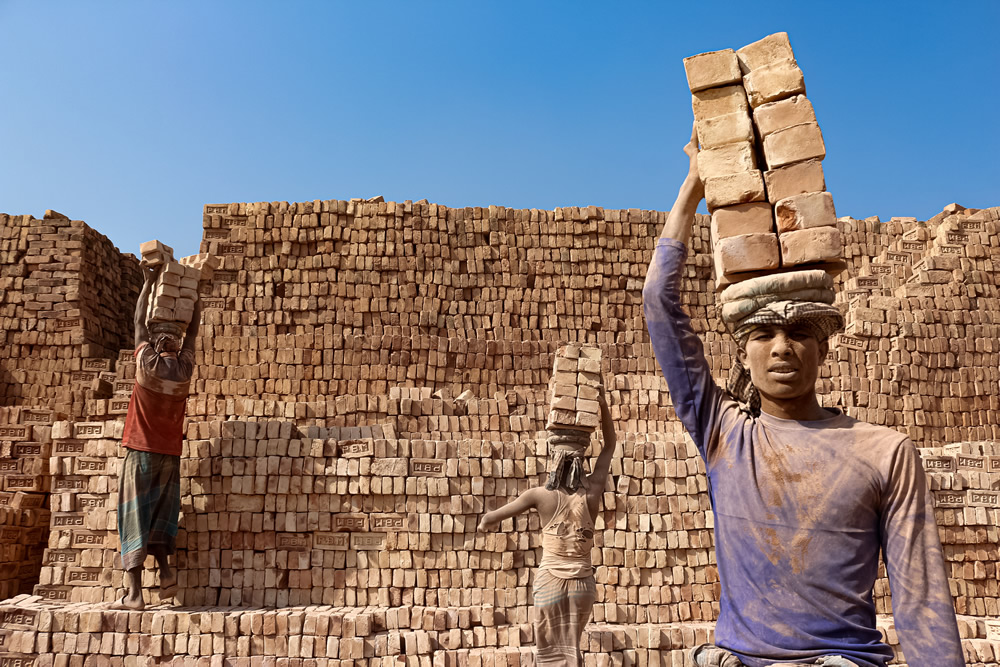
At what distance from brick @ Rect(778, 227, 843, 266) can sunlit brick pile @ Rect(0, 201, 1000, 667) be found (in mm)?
5769

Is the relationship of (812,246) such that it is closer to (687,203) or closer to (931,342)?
(687,203)

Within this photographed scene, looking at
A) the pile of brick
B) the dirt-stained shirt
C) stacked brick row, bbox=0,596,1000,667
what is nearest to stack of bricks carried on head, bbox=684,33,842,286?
stacked brick row, bbox=0,596,1000,667

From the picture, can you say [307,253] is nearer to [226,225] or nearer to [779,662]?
[226,225]

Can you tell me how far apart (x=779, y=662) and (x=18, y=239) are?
13.9m

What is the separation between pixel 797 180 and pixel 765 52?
1.80ft

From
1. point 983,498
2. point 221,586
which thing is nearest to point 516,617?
point 221,586

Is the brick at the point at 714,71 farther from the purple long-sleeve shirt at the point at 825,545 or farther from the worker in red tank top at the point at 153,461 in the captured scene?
the worker in red tank top at the point at 153,461

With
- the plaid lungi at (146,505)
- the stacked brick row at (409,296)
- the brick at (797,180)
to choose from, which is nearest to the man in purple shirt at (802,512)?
the brick at (797,180)

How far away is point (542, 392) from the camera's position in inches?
441

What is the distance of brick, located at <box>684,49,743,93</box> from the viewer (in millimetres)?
2697

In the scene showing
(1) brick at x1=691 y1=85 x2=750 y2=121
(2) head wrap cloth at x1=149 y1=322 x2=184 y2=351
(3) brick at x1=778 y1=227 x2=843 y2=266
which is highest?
(2) head wrap cloth at x1=149 y1=322 x2=184 y2=351

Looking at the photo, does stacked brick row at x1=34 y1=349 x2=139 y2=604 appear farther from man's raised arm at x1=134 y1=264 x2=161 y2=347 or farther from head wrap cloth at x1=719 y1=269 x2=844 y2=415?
head wrap cloth at x1=719 y1=269 x2=844 y2=415

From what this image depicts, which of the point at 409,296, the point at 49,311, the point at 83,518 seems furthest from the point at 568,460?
the point at 49,311

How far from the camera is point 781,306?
2264 mm
